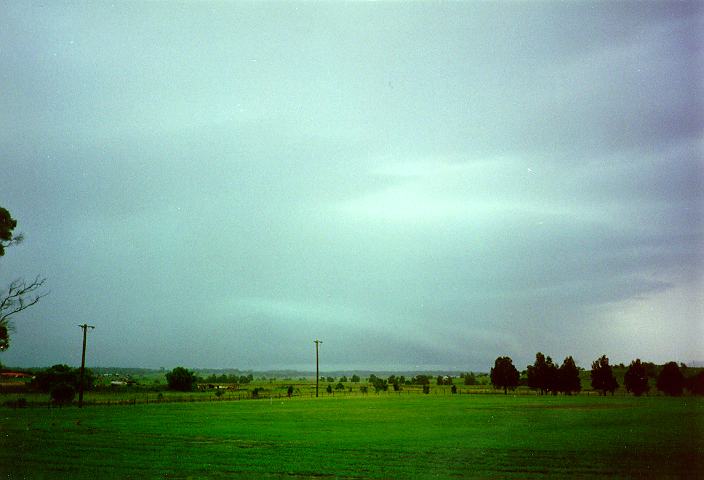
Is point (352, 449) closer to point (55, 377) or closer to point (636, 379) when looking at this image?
point (55, 377)

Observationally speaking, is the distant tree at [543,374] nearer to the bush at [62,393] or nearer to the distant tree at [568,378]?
the distant tree at [568,378]

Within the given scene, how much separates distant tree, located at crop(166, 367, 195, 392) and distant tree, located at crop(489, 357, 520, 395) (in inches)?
2479

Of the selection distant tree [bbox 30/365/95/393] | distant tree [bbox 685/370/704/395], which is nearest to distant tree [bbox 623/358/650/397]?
distant tree [bbox 685/370/704/395]

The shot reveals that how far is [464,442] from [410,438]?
3026mm

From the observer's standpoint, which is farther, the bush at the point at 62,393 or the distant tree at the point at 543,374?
the distant tree at the point at 543,374

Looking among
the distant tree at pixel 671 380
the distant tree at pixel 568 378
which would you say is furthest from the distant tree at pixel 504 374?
the distant tree at pixel 671 380

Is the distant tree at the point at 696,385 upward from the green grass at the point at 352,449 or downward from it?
downward

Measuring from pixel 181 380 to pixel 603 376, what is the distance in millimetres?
82585

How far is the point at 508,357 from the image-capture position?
11881 cm

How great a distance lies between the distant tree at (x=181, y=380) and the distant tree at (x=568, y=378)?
7287 cm

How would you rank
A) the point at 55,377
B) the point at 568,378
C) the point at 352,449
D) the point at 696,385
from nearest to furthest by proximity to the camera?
the point at 352,449 → the point at 55,377 → the point at 696,385 → the point at 568,378

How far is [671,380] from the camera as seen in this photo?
96750mm

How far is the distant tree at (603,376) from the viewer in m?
104

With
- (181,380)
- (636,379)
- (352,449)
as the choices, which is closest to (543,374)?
(636,379)
